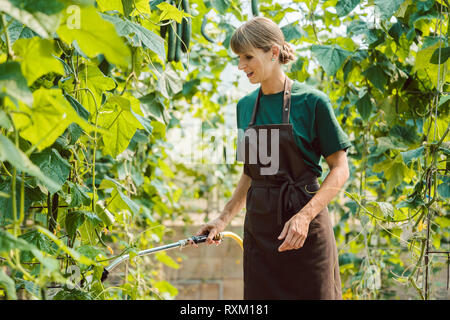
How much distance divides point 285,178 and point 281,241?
18 centimetres

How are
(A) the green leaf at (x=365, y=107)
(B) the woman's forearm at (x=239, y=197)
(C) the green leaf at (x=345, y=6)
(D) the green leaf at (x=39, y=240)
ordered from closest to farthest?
1. (D) the green leaf at (x=39, y=240)
2. (C) the green leaf at (x=345, y=6)
3. (B) the woman's forearm at (x=239, y=197)
4. (A) the green leaf at (x=365, y=107)

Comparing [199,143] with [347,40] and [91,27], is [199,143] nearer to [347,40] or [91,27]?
[347,40]

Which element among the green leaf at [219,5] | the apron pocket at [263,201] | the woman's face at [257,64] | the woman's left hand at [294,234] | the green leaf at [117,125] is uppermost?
the green leaf at [219,5]

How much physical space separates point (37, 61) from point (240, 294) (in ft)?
12.3

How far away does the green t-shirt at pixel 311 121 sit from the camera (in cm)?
147

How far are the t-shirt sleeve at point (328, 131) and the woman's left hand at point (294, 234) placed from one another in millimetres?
247

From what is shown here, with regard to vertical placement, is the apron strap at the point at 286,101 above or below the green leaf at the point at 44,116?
above

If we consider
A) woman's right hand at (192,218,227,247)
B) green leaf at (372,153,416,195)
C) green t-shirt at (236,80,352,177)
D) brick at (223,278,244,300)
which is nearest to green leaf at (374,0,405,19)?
green t-shirt at (236,80,352,177)

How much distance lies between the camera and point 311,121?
1501 mm

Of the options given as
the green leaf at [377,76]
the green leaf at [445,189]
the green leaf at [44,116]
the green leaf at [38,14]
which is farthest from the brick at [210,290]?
the green leaf at [38,14]

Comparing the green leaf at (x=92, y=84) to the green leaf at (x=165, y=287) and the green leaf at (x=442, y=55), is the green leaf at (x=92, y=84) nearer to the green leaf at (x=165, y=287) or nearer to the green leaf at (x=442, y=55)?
the green leaf at (x=442, y=55)

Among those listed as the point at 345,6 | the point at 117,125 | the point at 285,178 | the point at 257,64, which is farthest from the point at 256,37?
the point at 117,125

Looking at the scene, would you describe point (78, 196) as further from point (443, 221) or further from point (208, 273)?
point (208, 273)

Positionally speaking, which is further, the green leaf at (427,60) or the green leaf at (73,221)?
the green leaf at (427,60)
